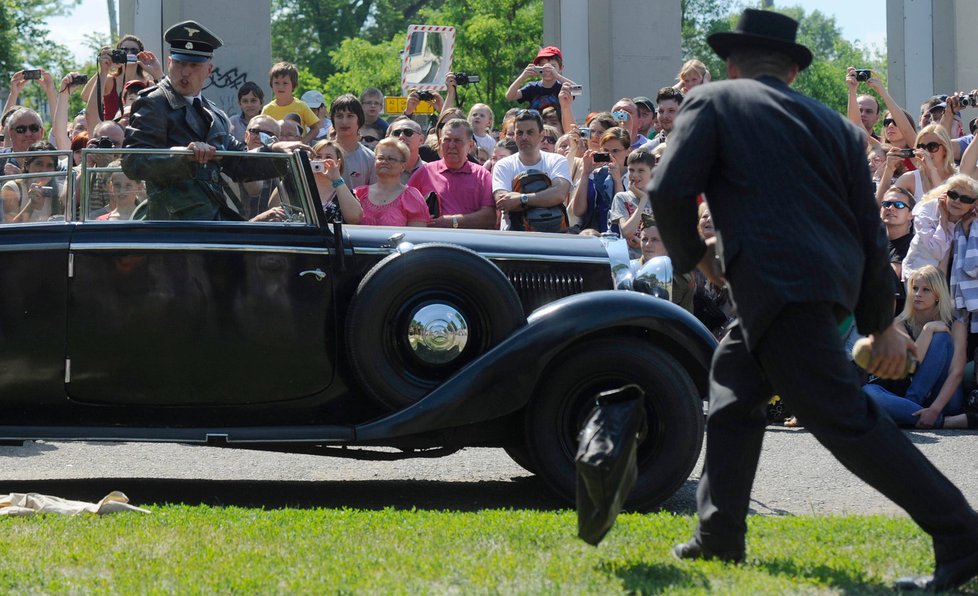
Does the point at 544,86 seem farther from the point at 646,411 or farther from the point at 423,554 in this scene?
the point at 423,554

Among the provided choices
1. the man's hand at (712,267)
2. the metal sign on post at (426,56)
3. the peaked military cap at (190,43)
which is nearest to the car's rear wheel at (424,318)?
the peaked military cap at (190,43)

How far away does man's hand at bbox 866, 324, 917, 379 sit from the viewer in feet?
14.3

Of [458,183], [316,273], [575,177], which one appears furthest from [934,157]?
[316,273]

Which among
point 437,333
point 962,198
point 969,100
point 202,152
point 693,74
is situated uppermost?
point 693,74

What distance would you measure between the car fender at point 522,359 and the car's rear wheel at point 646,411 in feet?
0.33

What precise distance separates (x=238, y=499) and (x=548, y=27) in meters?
16.7

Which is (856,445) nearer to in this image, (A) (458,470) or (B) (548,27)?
(A) (458,470)

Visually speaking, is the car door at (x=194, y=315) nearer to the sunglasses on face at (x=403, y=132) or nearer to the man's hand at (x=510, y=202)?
the man's hand at (x=510, y=202)

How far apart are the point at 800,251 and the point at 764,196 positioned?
205 millimetres

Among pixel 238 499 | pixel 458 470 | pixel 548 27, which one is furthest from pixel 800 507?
pixel 548 27

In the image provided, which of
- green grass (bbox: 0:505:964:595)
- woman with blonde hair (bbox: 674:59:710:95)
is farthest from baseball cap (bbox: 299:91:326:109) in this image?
green grass (bbox: 0:505:964:595)

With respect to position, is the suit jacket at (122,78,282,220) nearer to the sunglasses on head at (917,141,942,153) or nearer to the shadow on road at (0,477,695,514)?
the shadow on road at (0,477,695,514)

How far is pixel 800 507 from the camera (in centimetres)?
640

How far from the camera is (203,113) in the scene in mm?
7121
